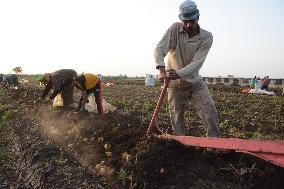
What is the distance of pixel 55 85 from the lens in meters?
9.59

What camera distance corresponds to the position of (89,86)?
353 inches

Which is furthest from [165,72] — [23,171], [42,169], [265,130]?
[265,130]

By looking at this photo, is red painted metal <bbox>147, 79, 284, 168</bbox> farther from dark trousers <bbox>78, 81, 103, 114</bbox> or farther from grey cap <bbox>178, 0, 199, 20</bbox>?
dark trousers <bbox>78, 81, 103, 114</bbox>

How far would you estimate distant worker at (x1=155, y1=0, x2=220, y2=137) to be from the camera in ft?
14.2

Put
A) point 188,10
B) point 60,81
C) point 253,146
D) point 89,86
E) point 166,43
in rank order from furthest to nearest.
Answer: point 60,81
point 89,86
point 166,43
point 188,10
point 253,146

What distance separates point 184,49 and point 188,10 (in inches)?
19.4

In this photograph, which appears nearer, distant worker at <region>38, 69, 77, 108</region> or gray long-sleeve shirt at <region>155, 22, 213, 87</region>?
gray long-sleeve shirt at <region>155, 22, 213, 87</region>

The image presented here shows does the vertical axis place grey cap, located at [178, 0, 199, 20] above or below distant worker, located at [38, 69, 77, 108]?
above

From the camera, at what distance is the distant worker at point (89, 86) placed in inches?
351

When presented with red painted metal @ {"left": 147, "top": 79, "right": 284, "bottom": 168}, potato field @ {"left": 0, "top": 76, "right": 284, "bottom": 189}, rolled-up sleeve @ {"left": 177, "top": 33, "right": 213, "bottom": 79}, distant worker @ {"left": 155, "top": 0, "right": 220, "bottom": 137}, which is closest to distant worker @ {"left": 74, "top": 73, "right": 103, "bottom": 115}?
potato field @ {"left": 0, "top": 76, "right": 284, "bottom": 189}

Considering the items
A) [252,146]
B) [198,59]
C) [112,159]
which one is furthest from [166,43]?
[252,146]

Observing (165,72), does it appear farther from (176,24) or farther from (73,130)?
(73,130)

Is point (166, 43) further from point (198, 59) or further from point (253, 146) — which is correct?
point (253, 146)

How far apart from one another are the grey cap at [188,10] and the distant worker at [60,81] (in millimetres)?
5640
